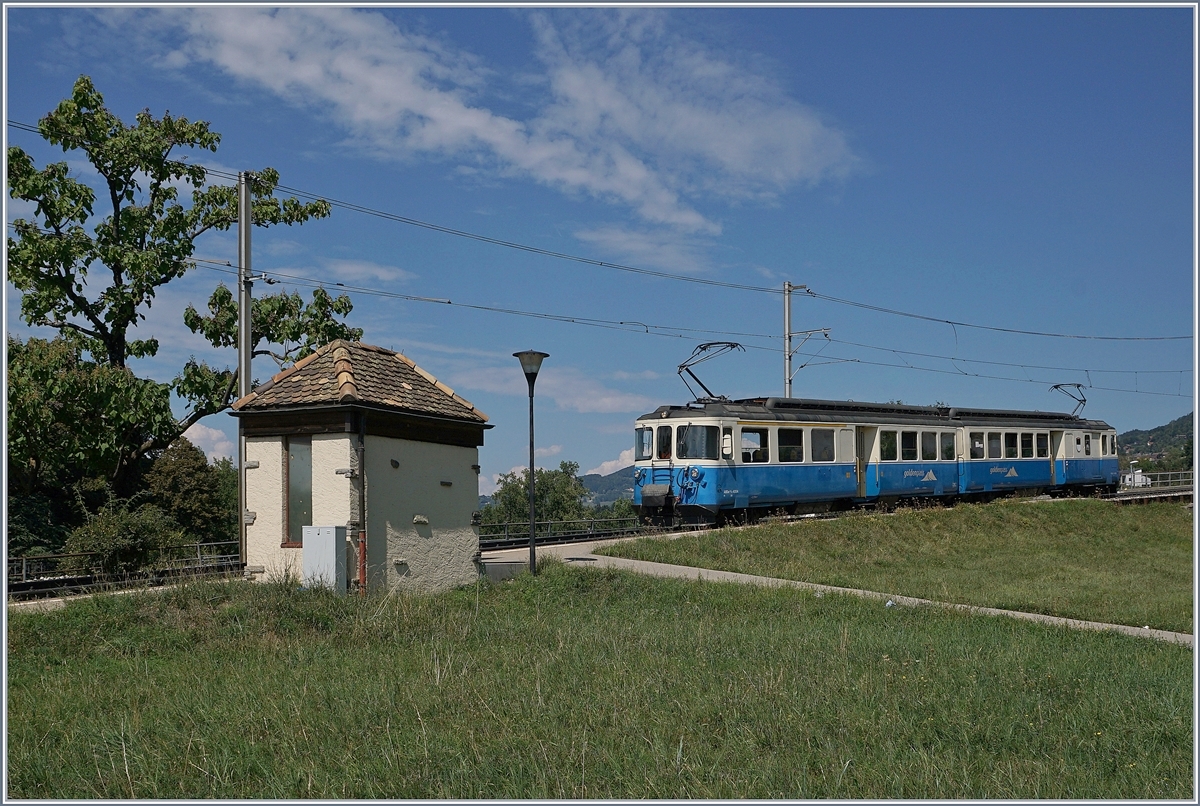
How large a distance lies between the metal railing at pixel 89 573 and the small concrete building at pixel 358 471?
122 cm

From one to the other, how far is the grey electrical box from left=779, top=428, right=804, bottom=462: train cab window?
1631 centimetres

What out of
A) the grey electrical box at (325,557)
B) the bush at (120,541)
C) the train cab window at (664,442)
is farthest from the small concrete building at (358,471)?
the train cab window at (664,442)

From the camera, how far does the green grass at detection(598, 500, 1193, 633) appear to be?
61.5ft

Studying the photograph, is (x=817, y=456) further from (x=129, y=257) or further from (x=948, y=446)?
(x=129, y=257)

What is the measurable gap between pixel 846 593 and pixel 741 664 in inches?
291

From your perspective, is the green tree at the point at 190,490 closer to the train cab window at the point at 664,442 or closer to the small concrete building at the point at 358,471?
the train cab window at the point at 664,442

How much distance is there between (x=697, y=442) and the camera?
27.7m

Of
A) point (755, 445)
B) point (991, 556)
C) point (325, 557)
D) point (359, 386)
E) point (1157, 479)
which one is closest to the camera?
point (325, 557)

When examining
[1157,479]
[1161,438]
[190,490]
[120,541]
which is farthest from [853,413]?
[1161,438]

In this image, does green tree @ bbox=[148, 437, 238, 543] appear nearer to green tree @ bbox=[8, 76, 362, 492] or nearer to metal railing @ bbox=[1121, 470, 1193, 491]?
green tree @ bbox=[8, 76, 362, 492]

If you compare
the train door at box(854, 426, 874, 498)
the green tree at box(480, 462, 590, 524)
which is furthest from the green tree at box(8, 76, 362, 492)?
the green tree at box(480, 462, 590, 524)

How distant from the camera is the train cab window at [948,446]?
115ft

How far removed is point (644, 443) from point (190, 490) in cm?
1923

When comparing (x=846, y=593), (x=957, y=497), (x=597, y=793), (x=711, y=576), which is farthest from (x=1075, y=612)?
(x=957, y=497)
